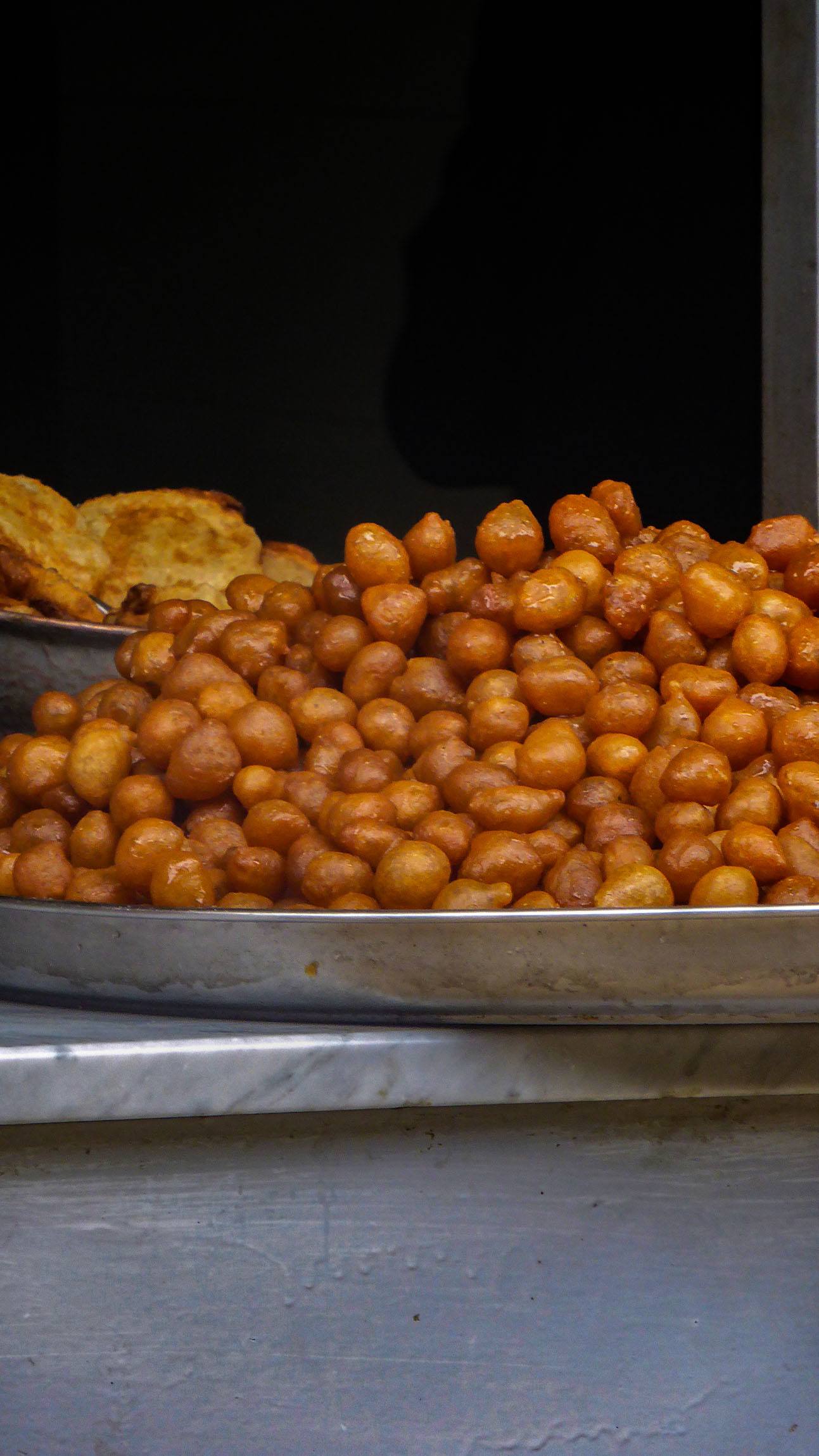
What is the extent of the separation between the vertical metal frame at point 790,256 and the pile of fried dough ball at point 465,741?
786 mm

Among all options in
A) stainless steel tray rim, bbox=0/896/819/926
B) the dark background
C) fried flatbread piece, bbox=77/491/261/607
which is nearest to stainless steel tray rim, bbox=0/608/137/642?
fried flatbread piece, bbox=77/491/261/607

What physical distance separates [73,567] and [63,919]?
4.53 feet

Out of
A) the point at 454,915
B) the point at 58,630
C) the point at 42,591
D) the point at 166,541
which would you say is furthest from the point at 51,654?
the point at 454,915

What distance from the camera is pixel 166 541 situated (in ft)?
7.82

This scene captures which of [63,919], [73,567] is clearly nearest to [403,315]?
[73,567]

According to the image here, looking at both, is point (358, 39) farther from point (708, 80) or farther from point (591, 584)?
point (591, 584)

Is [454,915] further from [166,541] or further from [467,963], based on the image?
[166,541]

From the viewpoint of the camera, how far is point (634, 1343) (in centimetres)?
92

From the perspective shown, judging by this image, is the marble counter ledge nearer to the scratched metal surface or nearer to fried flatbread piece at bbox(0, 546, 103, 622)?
the scratched metal surface

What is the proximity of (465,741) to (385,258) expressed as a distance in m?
3.19

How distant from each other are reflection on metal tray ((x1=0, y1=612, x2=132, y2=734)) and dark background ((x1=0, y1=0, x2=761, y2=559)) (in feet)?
6.67

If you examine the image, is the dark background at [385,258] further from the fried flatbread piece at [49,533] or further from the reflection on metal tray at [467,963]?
the reflection on metal tray at [467,963]

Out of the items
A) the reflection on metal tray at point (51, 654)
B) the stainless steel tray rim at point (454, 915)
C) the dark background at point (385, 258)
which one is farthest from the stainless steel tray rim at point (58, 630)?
the dark background at point (385, 258)

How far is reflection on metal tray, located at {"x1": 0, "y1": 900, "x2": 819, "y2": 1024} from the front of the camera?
86cm
